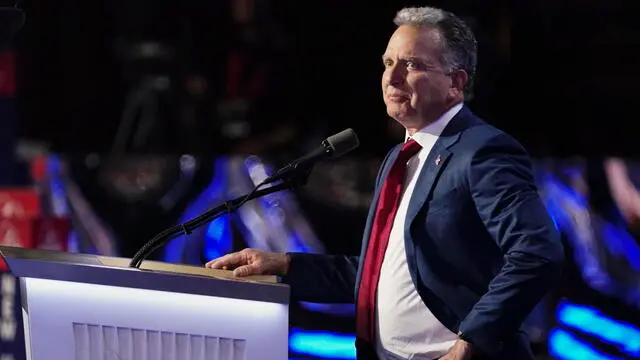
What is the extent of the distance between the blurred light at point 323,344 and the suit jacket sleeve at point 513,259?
1673mm

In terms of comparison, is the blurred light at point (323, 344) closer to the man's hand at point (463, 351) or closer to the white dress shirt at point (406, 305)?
the white dress shirt at point (406, 305)

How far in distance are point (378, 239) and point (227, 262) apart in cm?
29

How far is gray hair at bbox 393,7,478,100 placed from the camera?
1759 mm

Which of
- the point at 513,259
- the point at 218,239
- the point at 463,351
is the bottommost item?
the point at 463,351

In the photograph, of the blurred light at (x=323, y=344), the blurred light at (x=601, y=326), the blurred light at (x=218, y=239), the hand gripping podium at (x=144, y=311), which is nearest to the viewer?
the hand gripping podium at (x=144, y=311)

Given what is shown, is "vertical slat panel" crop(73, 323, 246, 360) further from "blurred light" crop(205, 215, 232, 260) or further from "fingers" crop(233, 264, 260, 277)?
"blurred light" crop(205, 215, 232, 260)

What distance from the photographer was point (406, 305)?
67.0 inches

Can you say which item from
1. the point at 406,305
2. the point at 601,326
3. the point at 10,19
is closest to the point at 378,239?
the point at 406,305

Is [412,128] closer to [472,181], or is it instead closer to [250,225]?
[472,181]

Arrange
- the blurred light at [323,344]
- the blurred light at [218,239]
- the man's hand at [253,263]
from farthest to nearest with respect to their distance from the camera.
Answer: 1. the blurred light at [218,239]
2. the blurred light at [323,344]
3. the man's hand at [253,263]

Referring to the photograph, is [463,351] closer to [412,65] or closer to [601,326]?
[412,65]

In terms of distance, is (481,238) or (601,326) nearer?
(481,238)

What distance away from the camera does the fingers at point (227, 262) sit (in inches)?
67.4

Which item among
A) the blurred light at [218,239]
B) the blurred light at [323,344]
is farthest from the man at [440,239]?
the blurred light at [218,239]
